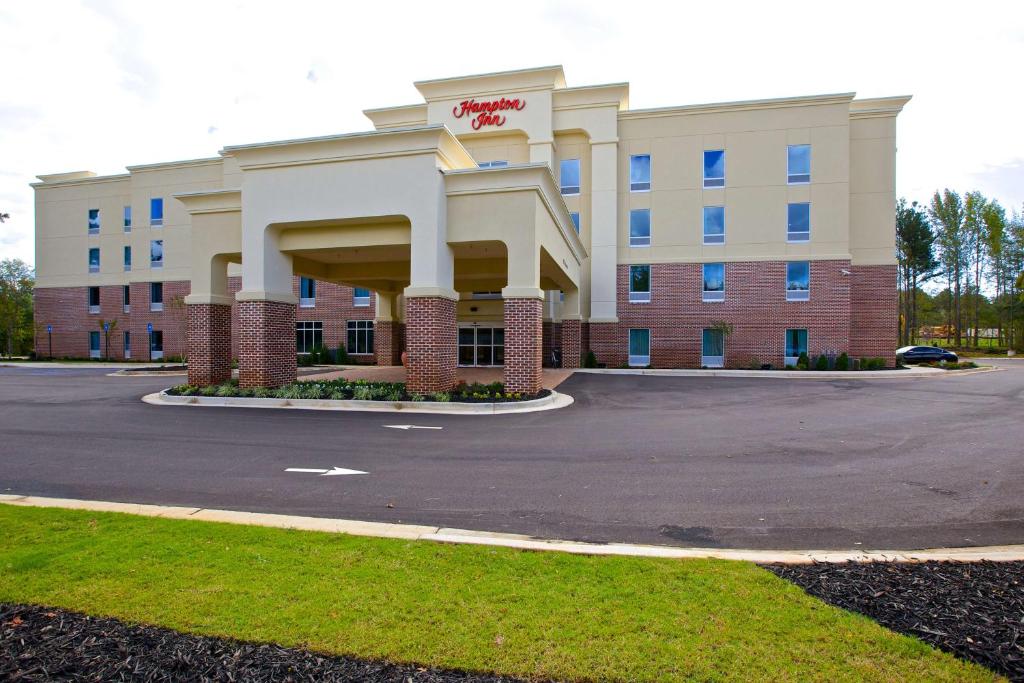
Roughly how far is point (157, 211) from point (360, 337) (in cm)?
1845

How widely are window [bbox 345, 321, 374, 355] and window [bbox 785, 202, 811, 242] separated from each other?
80.7 feet

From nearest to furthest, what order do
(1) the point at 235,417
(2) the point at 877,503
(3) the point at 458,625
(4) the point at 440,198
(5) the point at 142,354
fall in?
(3) the point at 458,625, (2) the point at 877,503, (1) the point at 235,417, (4) the point at 440,198, (5) the point at 142,354

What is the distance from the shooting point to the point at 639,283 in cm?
2886

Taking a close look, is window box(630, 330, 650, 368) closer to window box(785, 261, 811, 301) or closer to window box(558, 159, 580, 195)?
window box(785, 261, 811, 301)

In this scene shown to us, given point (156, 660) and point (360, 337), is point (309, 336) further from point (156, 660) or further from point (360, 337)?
point (156, 660)

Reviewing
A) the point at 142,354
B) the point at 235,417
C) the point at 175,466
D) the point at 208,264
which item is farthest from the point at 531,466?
the point at 142,354

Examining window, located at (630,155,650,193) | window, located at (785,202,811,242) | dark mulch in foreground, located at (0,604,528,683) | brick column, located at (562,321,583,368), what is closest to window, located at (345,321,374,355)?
brick column, located at (562,321,583,368)

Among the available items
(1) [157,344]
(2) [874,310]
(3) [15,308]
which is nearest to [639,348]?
(2) [874,310]

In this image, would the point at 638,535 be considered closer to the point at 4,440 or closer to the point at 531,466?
the point at 531,466

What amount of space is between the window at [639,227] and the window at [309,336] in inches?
796

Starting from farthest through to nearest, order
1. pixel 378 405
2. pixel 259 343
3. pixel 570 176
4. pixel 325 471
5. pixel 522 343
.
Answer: pixel 570 176, pixel 259 343, pixel 522 343, pixel 378 405, pixel 325 471

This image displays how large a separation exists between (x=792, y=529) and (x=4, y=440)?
12.8 metres

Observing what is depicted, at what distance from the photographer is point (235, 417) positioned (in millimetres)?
12188

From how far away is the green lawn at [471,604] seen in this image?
9.41ft
